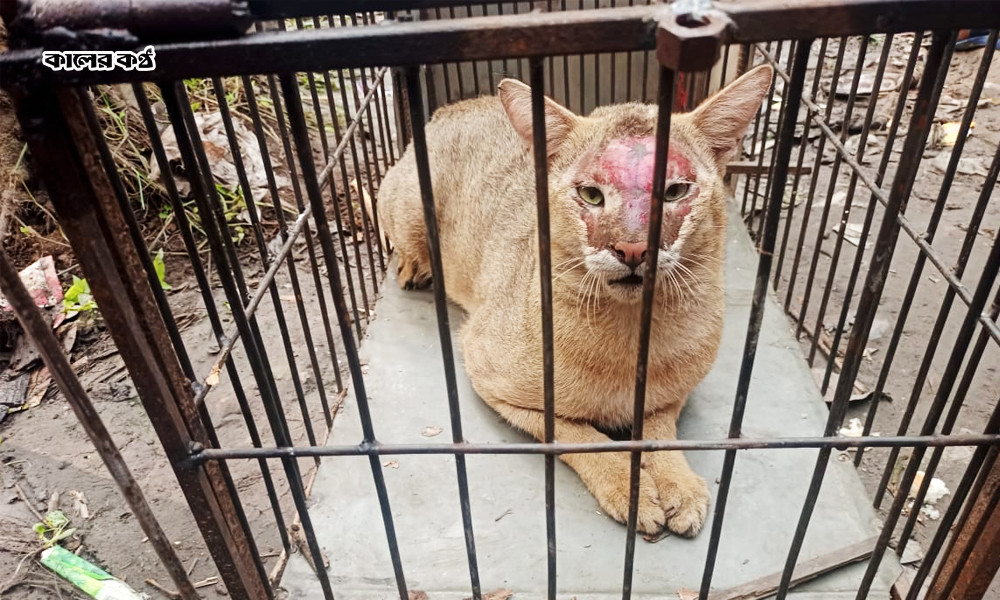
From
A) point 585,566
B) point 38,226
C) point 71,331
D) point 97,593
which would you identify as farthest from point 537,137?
point 38,226

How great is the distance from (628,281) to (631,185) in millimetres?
229

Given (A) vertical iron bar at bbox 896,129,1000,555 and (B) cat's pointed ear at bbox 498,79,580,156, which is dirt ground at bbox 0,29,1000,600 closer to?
(A) vertical iron bar at bbox 896,129,1000,555

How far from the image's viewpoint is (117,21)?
0.91 metres

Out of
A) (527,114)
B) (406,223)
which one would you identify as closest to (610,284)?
(527,114)

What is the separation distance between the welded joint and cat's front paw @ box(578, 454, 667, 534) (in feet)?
3.96

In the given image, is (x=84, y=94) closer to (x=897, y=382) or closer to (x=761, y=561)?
(x=761, y=561)

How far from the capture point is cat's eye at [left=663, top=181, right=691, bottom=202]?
1591 mm

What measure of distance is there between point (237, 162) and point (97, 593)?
145cm

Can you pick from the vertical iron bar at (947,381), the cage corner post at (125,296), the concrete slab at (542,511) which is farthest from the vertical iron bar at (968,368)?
the cage corner post at (125,296)

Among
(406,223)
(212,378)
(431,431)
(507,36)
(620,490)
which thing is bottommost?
(431,431)

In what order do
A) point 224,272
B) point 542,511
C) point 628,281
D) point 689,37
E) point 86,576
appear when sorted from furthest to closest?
point 86,576 → point 542,511 → point 628,281 → point 224,272 → point 689,37

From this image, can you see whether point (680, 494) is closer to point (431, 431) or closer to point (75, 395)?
point (431, 431)

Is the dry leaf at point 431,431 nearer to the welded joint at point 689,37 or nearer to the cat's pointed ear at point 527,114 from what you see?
the cat's pointed ear at point 527,114

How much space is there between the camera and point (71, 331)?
325 centimetres
